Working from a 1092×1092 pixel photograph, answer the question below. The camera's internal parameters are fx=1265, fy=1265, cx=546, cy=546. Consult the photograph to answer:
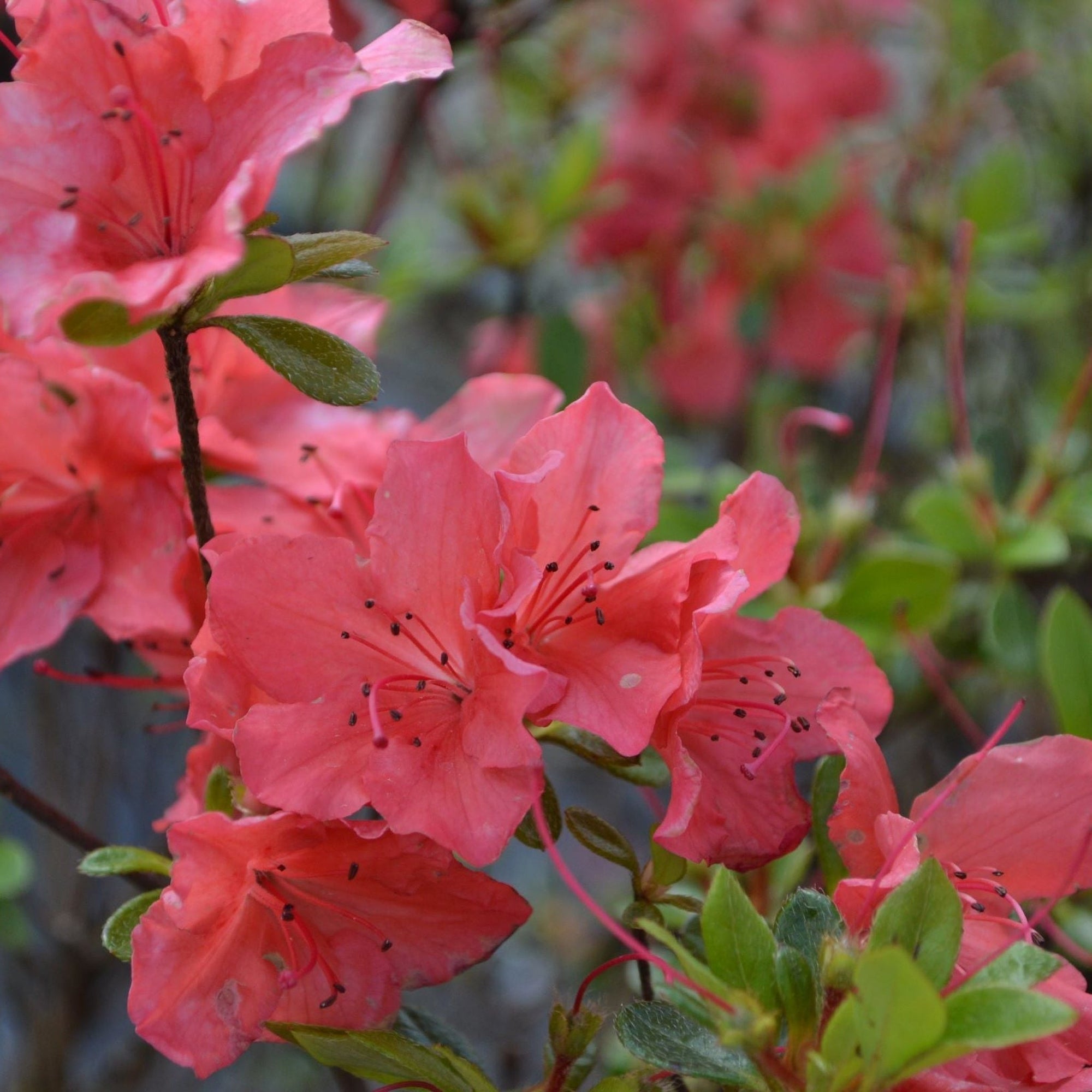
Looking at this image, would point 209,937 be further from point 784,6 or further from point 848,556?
point 784,6

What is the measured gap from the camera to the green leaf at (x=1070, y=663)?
3.43ft

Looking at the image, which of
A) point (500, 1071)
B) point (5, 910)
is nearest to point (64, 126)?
point (5, 910)

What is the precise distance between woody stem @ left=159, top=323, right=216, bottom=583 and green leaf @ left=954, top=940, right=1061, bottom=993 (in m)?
0.45

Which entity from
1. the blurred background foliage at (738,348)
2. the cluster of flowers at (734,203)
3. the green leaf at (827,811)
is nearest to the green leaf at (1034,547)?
the blurred background foliage at (738,348)

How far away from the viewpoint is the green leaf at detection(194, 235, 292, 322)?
64cm

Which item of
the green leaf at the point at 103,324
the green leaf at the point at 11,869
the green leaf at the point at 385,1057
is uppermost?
the green leaf at the point at 103,324

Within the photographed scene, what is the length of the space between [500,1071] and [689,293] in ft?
3.69

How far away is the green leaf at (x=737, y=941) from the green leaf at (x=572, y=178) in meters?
1.09

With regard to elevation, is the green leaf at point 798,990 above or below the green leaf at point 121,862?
above

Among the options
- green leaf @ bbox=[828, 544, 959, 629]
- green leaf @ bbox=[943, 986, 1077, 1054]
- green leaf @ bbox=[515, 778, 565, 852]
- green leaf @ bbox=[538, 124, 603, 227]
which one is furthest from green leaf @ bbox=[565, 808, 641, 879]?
green leaf @ bbox=[538, 124, 603, 227]

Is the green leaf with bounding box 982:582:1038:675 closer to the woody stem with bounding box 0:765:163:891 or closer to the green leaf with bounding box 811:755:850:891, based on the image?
Result: the green leaf with bounding box 811:755:850:891

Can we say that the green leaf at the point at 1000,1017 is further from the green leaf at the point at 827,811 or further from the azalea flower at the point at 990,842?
the green leaf at the point at 827,811

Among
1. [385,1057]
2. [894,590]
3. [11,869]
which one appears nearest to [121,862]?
[385,1057]

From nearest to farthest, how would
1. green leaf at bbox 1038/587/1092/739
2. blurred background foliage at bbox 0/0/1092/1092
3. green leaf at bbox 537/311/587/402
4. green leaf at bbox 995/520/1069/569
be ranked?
green leaf at bbox 1038/587/1092/739
green leaf at bbox 995/520/1069/569
blurred background foliage at bbox 0/0/1092/1092
green leaf at bbox 537/311/587/402
